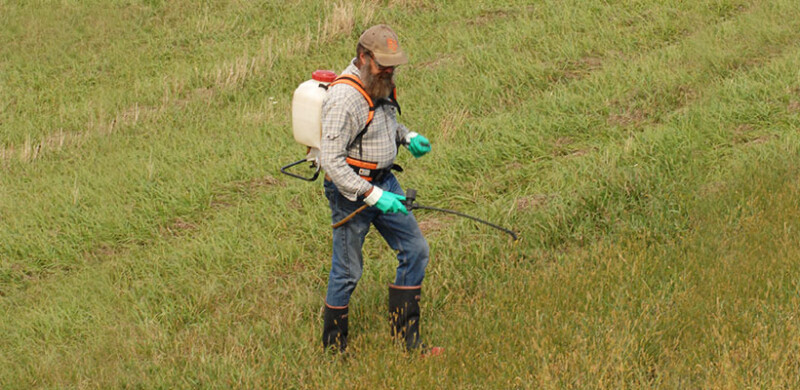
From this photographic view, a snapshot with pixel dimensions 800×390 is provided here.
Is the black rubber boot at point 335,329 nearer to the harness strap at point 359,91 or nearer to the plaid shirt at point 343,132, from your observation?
the plaid shirt at point 343,132

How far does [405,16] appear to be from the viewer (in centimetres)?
1154

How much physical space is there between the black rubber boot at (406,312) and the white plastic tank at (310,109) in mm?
1059

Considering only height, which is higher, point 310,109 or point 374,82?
point 374,82

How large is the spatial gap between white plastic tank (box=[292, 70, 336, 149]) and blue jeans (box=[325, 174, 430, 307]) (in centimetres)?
30

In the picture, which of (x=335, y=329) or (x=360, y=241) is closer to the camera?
(x=360, y=241)

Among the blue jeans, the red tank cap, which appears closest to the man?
the blue jeans

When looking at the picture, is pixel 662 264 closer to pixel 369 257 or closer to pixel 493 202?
pixel 493 202

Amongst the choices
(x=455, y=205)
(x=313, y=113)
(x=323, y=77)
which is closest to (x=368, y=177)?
(x=313, y=113)

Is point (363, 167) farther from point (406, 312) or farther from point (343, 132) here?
point (406, 312)

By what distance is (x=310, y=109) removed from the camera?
435cm

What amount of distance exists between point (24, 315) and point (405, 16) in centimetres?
736

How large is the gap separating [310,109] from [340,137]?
0.30 metres

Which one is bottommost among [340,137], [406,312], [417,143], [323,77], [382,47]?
[406,312]

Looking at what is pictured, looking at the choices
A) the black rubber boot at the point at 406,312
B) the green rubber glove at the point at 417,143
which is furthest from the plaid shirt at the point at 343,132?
the black rubber boot at the point at 406,312
